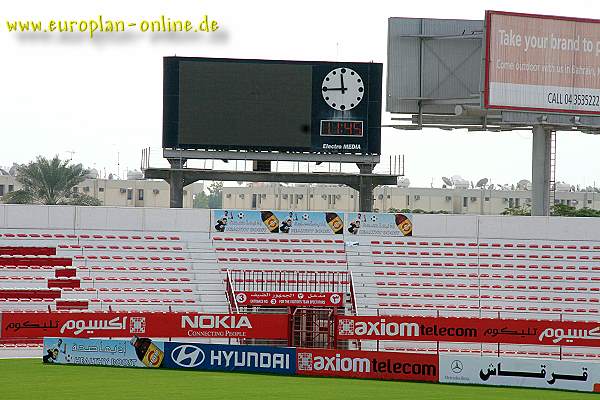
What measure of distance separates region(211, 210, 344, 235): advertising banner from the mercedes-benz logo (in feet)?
50.4

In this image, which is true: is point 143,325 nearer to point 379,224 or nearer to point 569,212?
point 379,224

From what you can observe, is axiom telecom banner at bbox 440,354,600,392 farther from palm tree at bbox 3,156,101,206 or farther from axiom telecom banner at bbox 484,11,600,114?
palm tree at bbox 3,156,101,206

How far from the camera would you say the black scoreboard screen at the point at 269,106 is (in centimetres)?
4300

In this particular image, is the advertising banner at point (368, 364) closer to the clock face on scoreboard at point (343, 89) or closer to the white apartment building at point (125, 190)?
the clock face on scoreboard at point (343, 89)

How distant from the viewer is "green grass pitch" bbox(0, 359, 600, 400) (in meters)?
25.0

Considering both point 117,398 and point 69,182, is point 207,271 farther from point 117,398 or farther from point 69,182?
point 69,182

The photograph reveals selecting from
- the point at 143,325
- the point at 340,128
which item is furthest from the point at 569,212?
the point at 143,325

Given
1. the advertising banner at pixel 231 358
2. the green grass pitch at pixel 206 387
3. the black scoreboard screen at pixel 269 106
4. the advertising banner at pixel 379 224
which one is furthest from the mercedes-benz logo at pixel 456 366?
the black scoreboard screen at pixel 269 106

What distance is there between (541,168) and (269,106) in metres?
11.2

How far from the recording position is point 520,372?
2773 centimetres

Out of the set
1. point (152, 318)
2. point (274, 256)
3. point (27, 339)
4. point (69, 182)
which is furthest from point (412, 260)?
point (69, 182)

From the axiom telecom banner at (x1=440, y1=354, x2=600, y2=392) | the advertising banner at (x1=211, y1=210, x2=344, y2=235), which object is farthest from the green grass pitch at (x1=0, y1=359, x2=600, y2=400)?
the advertising banner at (x1=211, y1=210, x2=344, y2=235)

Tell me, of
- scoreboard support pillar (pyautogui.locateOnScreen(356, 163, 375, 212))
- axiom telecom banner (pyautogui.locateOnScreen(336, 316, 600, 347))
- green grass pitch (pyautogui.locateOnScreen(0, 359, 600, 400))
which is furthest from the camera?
scoreboard support pillar (pyautogui.locateOnScreen(356, 163, 375, 212))

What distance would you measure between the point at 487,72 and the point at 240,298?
13.1m
